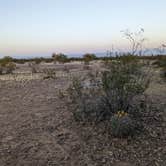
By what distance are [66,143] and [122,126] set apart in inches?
45.5

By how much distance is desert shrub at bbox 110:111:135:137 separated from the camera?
6.10 meters

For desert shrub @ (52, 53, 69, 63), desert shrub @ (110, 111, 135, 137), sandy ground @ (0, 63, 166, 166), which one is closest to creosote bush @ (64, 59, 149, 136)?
sandy ground @ (0, 63, 166, 166)

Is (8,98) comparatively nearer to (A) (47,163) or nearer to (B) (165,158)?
(A) (47,163)

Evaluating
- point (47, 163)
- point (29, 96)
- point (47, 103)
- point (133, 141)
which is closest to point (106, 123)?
point (133, 141)

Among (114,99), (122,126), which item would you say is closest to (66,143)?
(122,126)

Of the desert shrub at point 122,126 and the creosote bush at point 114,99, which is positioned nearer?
the desert shrub at point 122,126

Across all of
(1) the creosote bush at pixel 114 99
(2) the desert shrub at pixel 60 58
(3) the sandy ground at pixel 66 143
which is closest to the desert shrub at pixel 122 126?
(3) the sandy ground at pixel 66 143

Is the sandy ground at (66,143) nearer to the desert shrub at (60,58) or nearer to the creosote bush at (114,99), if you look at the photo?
the creosote bush at (114,99)

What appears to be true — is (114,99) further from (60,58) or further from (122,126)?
(60,58)

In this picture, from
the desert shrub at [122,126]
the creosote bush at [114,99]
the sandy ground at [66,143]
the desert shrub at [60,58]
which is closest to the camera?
the sandy ground at [66,143]

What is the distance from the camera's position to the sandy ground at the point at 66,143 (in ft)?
17.9

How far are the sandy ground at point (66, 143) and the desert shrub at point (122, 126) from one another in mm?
145

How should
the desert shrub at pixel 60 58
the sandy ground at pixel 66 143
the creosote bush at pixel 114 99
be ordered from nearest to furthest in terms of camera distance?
1. the sandy ground at pixel 66 143
2. the creosote bush at pixel 114 99
3. the desert shrub at pixel 60 58

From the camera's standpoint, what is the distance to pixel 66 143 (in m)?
6.11
